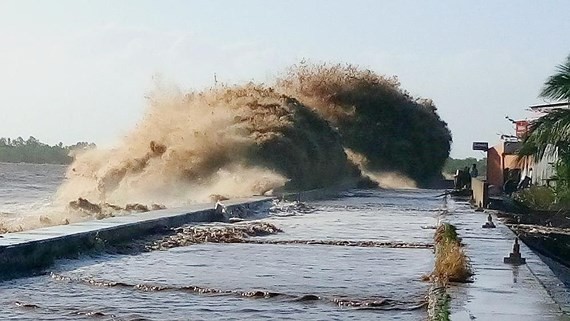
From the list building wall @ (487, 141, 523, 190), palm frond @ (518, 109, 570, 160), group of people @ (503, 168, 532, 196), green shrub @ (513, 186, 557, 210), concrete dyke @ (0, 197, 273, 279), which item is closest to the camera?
concrete dyke @ (0, 197, 273, 279)

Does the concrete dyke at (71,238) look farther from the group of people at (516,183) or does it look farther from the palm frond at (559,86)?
the group of people at (516,183)

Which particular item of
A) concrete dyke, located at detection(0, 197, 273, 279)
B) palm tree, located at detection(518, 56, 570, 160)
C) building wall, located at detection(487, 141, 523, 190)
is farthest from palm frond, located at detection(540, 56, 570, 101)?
building wall, located at detection(487, 141, 523, 190)

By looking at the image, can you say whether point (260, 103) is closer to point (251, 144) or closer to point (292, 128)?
point (292, 128)

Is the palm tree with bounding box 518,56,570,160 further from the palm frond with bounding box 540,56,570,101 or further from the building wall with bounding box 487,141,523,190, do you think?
the building wall with bounding box 487,141,523,190

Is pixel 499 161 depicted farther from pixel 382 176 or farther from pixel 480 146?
pixel 382 176

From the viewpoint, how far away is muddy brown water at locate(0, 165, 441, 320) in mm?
8461

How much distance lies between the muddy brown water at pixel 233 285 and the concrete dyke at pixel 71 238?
0.74 feet

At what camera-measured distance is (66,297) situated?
916 centimetres

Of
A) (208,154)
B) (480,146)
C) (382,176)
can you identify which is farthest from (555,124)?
(382,176)

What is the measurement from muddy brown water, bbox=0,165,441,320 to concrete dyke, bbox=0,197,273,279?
227 mm

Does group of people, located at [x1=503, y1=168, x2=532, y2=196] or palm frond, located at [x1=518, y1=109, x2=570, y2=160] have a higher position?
palm frond, located at [x1=518, y1=109, x2=570, y2=160]

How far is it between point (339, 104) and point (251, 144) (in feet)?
71.3

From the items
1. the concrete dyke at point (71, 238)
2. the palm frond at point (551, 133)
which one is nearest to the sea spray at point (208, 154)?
the palm frond at point (551, 133)

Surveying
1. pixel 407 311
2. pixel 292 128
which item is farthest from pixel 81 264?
pixel 292 128
